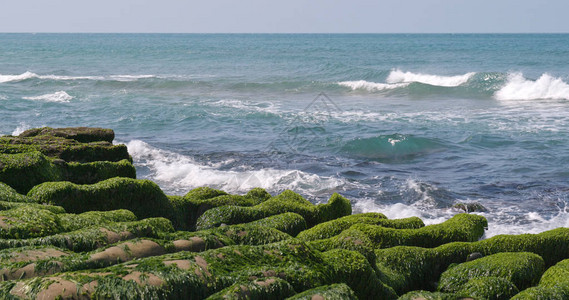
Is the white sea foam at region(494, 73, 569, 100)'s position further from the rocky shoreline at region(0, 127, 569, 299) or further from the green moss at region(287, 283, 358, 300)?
the green moss at region(287, 283, 358, 300)

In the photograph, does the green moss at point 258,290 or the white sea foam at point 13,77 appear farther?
the white sea foam at point 13,77

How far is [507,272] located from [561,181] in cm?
777

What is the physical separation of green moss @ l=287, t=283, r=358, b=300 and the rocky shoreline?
13mm

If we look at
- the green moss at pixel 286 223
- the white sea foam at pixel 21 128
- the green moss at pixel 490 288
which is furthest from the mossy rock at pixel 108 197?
the white sea foam at pixel 21 128

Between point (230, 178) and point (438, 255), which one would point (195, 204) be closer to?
point (438, 255)

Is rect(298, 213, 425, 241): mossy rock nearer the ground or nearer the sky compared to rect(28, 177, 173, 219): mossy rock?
nearer the ground

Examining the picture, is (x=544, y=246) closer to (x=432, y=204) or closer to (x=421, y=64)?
(x=432, y=204)

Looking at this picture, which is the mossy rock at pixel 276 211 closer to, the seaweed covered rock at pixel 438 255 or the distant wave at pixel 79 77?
the seaweed covered rock at pixel 438 255

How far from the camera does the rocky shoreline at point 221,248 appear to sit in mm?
4211

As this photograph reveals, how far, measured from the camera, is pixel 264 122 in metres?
19.9

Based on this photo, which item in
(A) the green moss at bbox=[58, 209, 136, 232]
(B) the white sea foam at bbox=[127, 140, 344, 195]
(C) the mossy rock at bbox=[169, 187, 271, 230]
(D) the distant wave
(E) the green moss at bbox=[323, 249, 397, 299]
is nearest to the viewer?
(E) the green moss at bbox=[323, 249, 397, 299]

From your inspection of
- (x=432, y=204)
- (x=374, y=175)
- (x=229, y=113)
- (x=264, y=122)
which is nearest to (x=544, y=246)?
(x=432, y=204)

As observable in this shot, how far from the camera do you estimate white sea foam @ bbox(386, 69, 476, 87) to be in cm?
3344

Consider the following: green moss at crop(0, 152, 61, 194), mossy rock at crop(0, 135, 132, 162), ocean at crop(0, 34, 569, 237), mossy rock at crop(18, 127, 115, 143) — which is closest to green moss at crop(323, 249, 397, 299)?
ocean at crop(0, 34, 569, 237)
